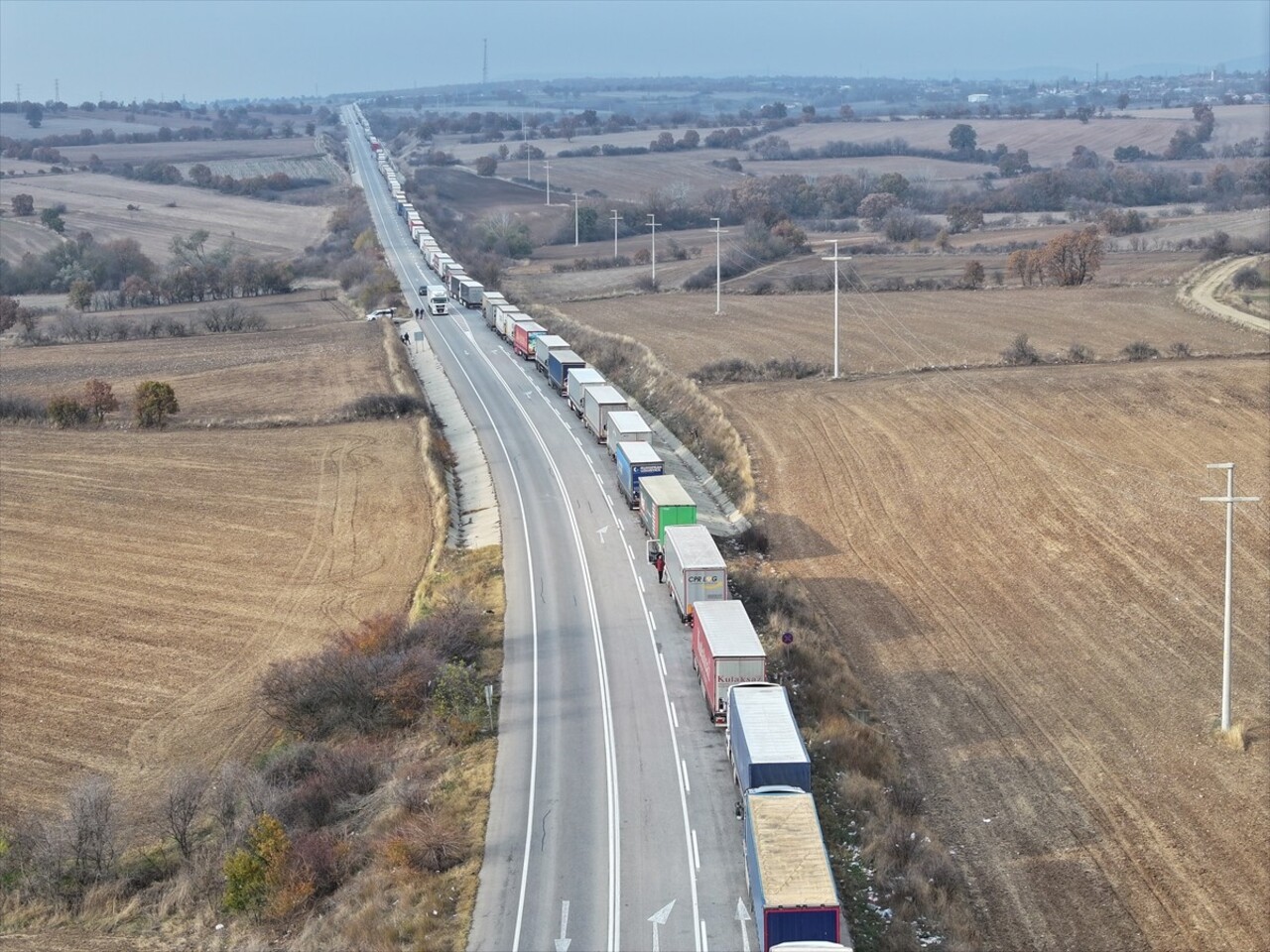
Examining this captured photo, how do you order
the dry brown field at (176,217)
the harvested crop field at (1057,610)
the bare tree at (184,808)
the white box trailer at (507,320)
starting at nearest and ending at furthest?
the harvested crop field at (1057,610), the bare tree at (184,808), the white box trailer at (507,320), the dry brown field at (176,217)

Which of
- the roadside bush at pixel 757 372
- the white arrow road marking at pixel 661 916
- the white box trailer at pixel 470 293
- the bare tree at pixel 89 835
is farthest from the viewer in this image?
the white box trailer at pixel 470 293

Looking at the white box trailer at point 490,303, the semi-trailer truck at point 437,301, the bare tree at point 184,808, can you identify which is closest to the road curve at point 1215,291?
the white box trailer at point 490,303

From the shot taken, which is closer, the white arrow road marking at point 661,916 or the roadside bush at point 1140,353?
the white arrow road marking at point 661,916

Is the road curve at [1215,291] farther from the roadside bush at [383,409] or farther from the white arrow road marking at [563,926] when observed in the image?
the white arrow road marking at [563,926]

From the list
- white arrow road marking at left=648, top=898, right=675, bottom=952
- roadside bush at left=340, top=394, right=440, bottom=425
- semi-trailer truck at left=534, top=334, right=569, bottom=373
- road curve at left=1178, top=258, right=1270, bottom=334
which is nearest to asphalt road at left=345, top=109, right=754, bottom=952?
white arrow road marking at left=648, top=898, right=675, bottom=952

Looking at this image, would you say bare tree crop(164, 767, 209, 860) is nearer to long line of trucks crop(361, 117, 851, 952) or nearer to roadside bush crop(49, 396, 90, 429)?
long line of trucks crop(361, 117, 851, 952)

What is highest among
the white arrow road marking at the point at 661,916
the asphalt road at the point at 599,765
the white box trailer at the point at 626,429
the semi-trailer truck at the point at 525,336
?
the semi-trailer truck at the point at 525,336

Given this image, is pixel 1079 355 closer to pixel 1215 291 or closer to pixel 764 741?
pixel 1215 291
